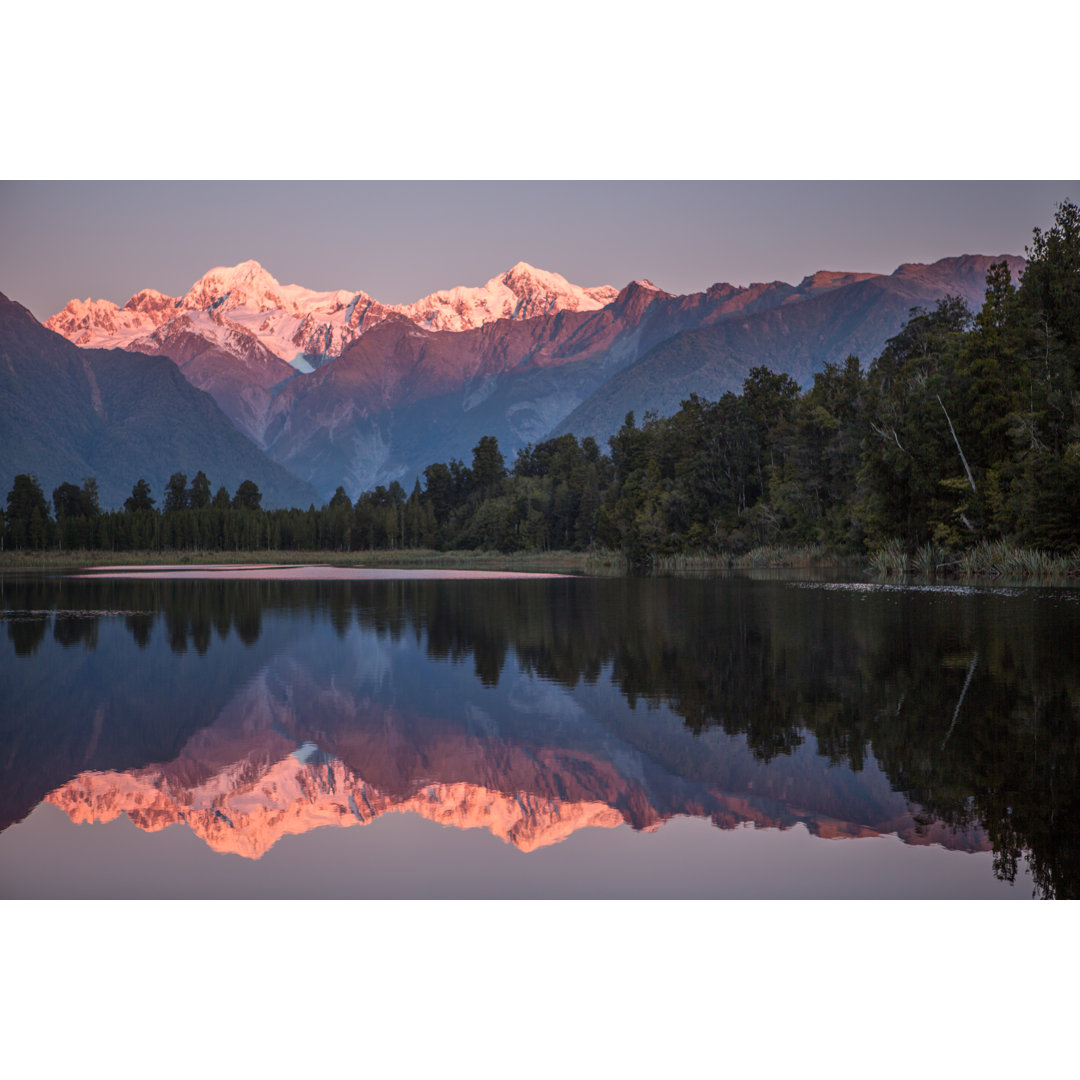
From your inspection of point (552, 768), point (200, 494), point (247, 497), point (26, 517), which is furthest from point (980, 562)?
point (247, 497)

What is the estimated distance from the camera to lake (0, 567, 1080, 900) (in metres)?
7.18

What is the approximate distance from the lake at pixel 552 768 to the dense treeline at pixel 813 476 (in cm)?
2196

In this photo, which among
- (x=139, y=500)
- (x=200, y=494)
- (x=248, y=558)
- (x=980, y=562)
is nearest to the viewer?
(x=980, y=562)

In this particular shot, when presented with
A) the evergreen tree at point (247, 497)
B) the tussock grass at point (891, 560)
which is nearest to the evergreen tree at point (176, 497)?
the evergreen tree at point (247, 497)

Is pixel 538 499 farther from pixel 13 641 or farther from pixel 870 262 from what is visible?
pixel 13 641

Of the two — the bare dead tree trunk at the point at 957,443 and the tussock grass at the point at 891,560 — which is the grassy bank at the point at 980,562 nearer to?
Result: the tussock grass at the point at 891,560

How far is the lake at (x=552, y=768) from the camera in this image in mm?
7176

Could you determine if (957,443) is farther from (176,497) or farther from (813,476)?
(176,497)

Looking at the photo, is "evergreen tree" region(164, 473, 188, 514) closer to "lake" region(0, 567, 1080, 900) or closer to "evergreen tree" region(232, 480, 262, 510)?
"evergreen tree" region(232, 480, 262, 510)

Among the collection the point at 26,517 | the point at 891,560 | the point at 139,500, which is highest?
the point at 139,500

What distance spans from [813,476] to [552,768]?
58.2m

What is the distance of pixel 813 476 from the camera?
6506 cm

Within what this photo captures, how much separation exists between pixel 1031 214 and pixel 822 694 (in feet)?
82.6

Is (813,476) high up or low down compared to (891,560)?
up
